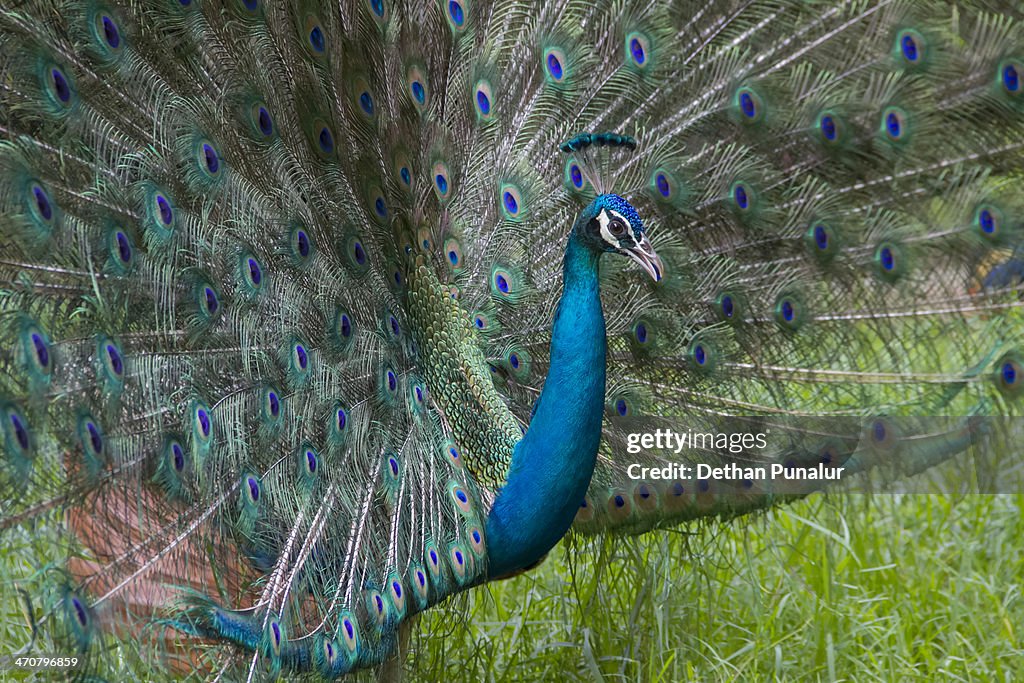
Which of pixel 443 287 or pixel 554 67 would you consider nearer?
pixel 443 287

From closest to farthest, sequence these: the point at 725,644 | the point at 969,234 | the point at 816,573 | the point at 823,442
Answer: the point at 969,234, the point at 823,442, the point at 725,644, the point at 816,573

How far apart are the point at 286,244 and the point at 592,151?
28.6 inches

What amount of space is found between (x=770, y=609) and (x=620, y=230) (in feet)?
5.32

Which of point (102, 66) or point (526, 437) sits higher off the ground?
point (102, 66)

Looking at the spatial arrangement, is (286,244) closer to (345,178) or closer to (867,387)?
(345,178)

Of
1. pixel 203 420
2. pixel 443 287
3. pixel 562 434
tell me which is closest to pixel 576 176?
pixel 443 287

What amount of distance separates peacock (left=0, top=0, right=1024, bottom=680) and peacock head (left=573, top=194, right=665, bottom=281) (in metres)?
0.01

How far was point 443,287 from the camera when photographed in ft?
8.98

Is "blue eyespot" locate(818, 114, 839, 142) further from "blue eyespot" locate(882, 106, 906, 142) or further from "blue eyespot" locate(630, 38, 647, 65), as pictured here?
"blue eyespot" locate(630, 38, 647, 65)

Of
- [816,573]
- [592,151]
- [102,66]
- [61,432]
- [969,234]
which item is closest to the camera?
[61,432]

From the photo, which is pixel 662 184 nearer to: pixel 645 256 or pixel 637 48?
pixel 637 48

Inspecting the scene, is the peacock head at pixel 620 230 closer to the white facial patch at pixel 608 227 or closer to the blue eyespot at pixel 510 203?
the white facial patch at pixel 608 227

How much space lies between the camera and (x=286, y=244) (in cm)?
254

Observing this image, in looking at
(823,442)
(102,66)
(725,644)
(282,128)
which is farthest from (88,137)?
(725,644)
